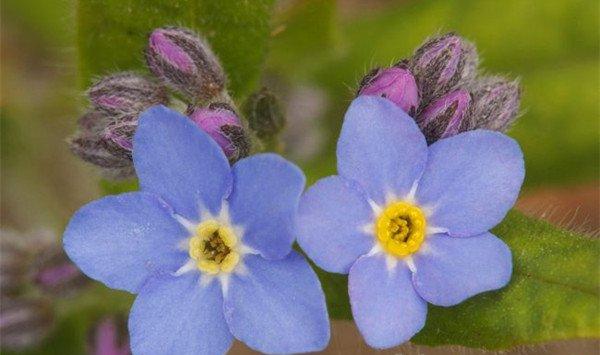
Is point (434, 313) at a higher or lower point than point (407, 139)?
lower

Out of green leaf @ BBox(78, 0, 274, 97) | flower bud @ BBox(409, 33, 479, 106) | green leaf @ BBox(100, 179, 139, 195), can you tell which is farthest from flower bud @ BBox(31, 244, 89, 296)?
flower bud @ BBox(409, 33, 479, 106)

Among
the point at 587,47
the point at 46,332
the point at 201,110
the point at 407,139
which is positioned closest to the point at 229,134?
the point at 201,110

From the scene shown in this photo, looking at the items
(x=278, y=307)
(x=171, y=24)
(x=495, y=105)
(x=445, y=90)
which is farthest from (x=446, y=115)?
(x=171, y=24)

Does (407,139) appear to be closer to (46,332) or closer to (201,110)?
(201,110)

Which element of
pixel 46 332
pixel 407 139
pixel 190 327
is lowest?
pixel 46 332

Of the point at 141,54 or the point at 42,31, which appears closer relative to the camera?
the point at 141,54

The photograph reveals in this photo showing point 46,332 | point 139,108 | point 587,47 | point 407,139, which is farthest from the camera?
point 587,47

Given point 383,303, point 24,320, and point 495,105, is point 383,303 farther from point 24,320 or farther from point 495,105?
point 24,320

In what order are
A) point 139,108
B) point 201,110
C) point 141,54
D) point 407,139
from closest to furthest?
point 407,139, point 201,110, point 139,108, point 141,54
